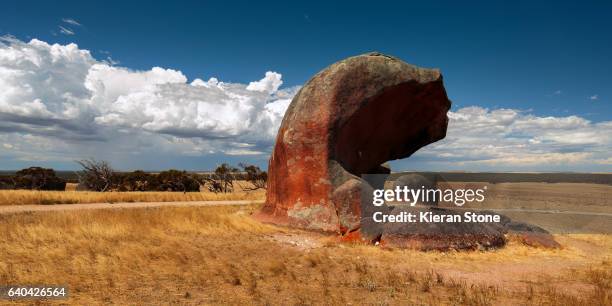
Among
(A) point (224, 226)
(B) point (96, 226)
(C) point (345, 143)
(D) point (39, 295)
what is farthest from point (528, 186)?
(D) point (39, 295)

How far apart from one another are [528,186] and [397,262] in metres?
29.6

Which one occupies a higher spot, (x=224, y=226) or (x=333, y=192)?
(x=333, y=192)

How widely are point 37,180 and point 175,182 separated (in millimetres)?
10732

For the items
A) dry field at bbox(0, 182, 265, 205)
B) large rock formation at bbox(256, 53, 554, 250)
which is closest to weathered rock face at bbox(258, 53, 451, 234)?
large rock formation at bbox(256, 53, 554, 250)

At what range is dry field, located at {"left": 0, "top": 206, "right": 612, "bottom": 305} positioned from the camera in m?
5.21

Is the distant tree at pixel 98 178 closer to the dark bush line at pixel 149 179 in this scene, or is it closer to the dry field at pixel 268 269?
the dark bush line at pixel 149 179

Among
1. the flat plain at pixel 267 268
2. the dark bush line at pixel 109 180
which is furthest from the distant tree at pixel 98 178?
the flat plain at pixel 267 268

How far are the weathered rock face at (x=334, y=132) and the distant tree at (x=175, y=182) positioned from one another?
26.2m

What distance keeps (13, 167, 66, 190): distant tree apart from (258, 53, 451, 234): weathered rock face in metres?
28.8

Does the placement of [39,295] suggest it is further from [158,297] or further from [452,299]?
[452,299]

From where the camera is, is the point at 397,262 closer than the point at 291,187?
Yes

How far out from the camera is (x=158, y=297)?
504cm

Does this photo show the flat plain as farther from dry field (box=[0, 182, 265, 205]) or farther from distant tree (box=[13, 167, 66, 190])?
distant tree (box=[13, 167, 66, 190])

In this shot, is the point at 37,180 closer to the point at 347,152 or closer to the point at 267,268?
the point at 347,152
